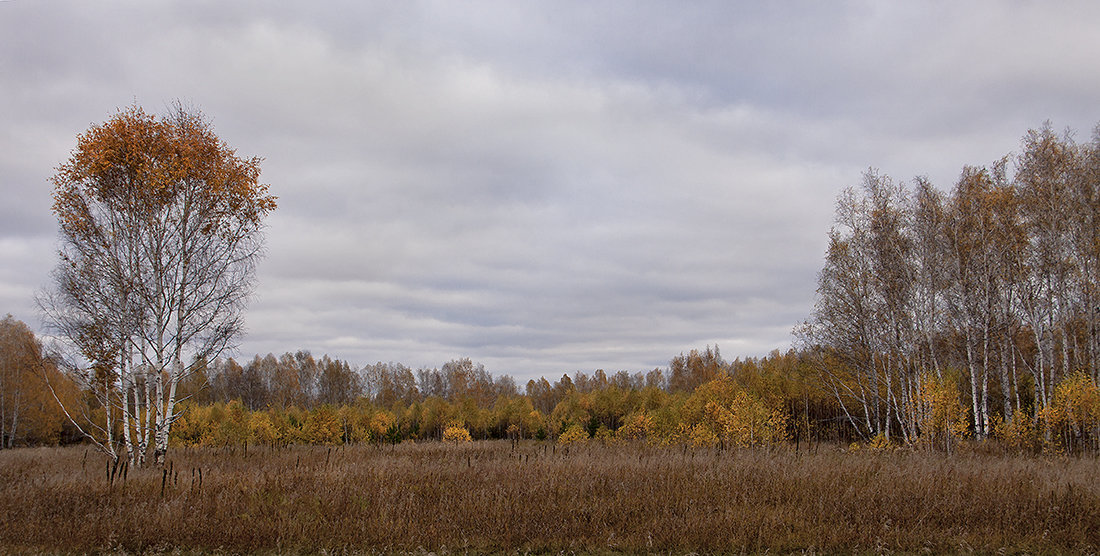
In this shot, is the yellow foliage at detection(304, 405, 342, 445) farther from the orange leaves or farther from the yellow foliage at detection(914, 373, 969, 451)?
the yellow foliage at detection(914, 373, 969, 451)

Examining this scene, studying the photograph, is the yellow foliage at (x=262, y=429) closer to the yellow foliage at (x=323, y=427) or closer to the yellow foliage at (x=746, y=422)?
the yellow foliage at (x=323, y=427)

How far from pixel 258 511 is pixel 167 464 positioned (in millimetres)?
6513

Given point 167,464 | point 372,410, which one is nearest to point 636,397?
point 372,410

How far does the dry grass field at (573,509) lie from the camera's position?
8.45m

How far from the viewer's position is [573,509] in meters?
9.59

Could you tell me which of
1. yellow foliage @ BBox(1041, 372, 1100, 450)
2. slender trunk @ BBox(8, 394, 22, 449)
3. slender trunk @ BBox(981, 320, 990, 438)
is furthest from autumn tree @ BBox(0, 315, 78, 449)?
yellow foliage @ BBox(1041, 372, 1100, 450)

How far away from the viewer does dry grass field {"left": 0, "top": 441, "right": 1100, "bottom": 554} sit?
8445mm

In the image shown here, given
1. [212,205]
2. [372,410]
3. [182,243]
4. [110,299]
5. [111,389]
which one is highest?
[212,205]

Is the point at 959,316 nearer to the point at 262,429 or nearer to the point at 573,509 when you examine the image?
the point at 573,509

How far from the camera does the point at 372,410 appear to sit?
49812 mm

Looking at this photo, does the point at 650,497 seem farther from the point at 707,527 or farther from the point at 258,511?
the point at 258,511

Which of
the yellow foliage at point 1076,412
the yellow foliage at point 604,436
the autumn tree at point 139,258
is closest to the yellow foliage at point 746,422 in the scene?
the yellow foliage at point 604,436

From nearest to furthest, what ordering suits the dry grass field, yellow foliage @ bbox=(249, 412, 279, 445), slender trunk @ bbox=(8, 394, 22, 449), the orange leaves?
the dry grass field < the orange leaves < yellow foliage @ bbox=(249, 412, 279, 445) < slender trunk @ bbox=(8, 394, 22, 449)

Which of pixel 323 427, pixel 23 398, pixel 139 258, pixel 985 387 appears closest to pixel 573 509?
pixel 139 258
